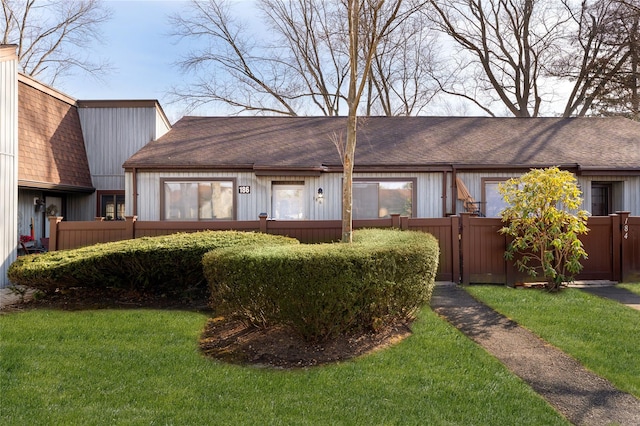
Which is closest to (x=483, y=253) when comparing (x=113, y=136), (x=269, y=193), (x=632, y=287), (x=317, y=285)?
(x=632, y=287)

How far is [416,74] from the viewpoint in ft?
80.7

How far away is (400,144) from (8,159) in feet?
32.6

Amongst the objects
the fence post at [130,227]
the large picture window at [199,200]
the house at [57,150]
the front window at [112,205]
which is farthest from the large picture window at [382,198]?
the front window at [112,205]

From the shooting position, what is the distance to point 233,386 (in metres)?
3.61

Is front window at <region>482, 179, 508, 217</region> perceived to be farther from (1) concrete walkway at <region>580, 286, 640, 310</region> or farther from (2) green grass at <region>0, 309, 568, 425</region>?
(2) green grass at <region>0, 309, 568, 425</region>

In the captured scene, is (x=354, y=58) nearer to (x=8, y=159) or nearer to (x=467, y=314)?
(x=467, y=314)

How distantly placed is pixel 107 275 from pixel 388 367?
5008 millimetres

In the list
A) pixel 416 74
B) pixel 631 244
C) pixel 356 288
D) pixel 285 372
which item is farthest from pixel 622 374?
pixel 416 74

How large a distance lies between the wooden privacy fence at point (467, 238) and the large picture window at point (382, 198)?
2.48 metres

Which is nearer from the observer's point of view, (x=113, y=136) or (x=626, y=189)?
(x=626, y=189)

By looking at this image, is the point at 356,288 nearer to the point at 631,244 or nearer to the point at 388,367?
the point at 388,367

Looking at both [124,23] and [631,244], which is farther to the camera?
[124,23]

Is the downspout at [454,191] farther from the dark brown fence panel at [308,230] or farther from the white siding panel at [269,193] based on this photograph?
the dark brown fence panel at [308,230]

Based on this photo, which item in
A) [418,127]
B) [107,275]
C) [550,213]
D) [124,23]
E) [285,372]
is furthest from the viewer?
[418,127]
